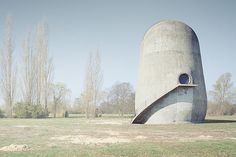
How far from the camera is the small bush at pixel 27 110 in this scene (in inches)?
1783

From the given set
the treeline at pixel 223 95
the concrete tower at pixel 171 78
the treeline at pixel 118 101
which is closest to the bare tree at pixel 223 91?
the treeline at pixel 223 95

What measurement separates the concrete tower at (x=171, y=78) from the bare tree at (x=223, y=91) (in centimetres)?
3354

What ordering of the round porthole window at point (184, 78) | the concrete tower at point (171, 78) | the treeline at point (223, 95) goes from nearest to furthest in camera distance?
the concrete tower at point (171, 78), the round porthole window at point (184, 78), the treeline at point (223, 95)

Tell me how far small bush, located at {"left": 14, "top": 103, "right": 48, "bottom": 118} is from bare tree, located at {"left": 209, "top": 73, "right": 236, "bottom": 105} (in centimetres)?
3630

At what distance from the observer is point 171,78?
2728 cm

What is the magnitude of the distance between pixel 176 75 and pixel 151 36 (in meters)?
5.37

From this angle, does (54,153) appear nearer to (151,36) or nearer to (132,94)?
(151,36)

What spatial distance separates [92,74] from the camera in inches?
1993

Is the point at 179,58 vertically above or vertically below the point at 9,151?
above

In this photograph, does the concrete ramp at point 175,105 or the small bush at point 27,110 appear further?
the small bush at point 27,110

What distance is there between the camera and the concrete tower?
2698 centimetres

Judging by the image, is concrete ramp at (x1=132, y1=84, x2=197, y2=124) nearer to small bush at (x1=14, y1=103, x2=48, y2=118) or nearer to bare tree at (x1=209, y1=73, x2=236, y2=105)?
small bush at (x1=14, y1=103, x2=48, y2=118)

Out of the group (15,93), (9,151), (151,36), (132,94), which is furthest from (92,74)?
(9,151)

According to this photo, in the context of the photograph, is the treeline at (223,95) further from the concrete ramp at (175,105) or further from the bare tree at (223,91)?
the concrete ramp at (175,105)
